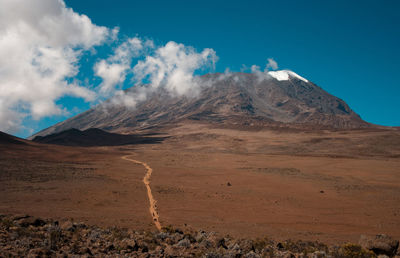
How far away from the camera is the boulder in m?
9.79

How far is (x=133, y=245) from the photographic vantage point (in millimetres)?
9266

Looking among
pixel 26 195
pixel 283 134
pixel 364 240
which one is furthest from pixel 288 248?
pixel 283 134

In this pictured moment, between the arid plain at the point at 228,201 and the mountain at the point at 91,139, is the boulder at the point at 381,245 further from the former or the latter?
the mountain at the point at 91,139

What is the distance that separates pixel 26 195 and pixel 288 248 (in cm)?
1886

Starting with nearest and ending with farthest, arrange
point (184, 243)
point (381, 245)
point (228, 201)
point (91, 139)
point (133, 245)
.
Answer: point (133, 245) → point (381, 245) → point (184, 243) → point (228, 201) → point (91, 139)

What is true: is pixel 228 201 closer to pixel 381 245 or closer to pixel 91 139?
pixel 381 245

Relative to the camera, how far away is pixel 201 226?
14.6 meters

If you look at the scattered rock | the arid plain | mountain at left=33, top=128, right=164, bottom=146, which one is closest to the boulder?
the arid plain

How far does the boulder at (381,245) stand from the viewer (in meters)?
9.79

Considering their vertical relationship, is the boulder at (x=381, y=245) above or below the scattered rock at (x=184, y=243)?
above

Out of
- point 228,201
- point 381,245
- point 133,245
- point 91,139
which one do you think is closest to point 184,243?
point 133,245

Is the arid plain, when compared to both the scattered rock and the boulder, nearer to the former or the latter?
the boulder

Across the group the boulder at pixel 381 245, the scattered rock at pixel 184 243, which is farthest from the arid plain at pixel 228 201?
the scattered rock at pixel 184 243

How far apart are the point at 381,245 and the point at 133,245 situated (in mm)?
8932
